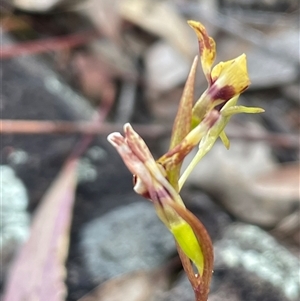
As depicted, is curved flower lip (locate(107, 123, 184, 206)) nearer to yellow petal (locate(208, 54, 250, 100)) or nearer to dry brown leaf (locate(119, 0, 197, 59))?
yellow petal (locate(208, 54, 250, 100))

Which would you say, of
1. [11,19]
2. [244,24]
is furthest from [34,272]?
[244,24]

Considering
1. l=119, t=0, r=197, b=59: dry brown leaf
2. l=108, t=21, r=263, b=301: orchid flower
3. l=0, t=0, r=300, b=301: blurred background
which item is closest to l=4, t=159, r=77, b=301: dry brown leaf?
l=0, t=0, r=300, b=301: blurred background

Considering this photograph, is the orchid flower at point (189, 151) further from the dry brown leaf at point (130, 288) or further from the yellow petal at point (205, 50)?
the dry brown leaf at point (130, 288)

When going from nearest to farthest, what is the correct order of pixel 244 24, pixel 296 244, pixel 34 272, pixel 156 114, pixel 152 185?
pixel 152 185 < pixel 34 272 < pixel 296 244 < pixel 156 114 < pixel 244 24

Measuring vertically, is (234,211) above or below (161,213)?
below

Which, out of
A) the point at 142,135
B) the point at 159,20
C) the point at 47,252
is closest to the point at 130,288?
the point at 47,252

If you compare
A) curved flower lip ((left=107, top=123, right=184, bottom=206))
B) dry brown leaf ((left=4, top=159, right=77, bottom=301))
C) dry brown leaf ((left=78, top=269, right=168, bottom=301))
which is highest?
curved flower lip ((left=107, top=123, right=184, bottom=206))

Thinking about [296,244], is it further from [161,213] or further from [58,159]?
[161,213]
